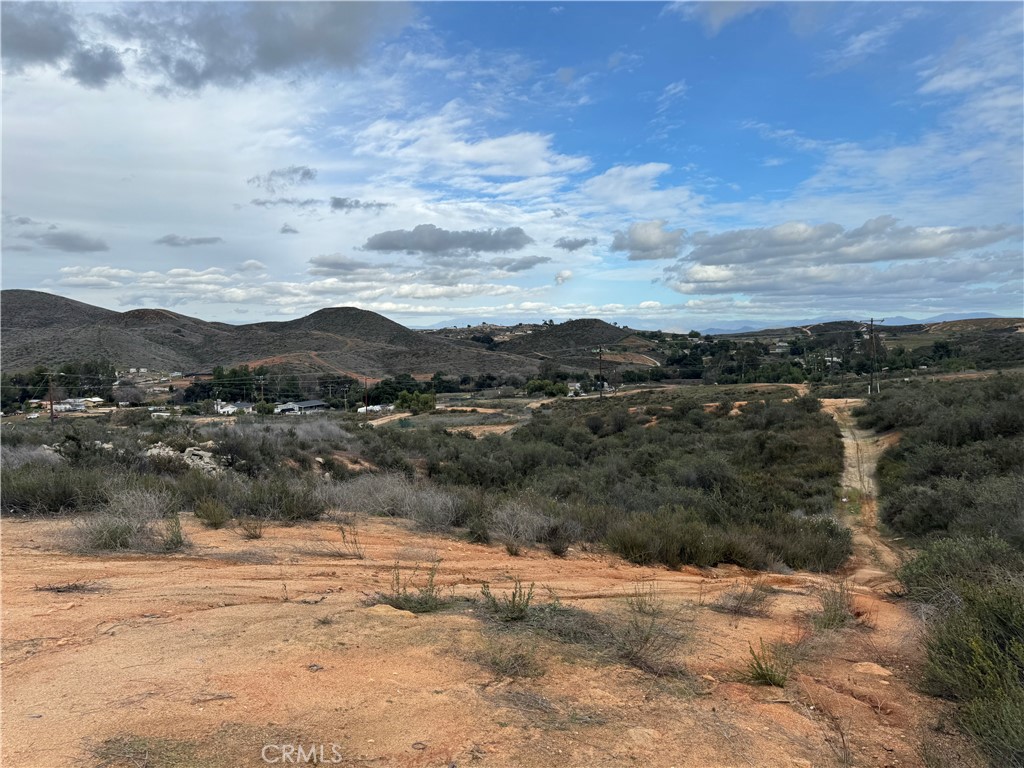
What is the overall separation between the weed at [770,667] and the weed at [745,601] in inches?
45.8

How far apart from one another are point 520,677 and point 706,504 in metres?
9.60

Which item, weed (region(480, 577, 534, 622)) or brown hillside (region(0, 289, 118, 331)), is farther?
brown hillside (region(0, 289, 118, 331))

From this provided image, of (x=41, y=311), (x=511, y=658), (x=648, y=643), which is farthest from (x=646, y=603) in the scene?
(x=41, y=311)

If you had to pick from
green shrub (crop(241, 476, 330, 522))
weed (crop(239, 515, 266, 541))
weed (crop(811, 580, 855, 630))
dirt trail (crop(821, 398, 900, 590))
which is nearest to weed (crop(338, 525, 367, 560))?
green shrub (crop(241, 476, 330, 522))

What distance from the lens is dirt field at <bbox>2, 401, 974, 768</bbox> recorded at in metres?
3.26

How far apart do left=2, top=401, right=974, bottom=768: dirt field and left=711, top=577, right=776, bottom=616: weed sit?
0.15 meters

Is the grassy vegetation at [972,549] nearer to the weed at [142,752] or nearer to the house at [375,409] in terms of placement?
the weed at [142,752]

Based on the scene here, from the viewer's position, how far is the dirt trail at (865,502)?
9.81 m

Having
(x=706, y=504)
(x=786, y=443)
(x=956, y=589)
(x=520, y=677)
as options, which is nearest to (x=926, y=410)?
(x=786, y=443)

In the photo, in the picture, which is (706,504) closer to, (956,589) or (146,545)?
(956,589)

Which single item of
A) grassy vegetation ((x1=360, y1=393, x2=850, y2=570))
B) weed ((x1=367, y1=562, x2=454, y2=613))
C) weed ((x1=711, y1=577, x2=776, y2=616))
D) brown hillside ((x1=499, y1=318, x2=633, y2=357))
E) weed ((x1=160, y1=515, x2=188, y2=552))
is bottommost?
grassy vegetation ((x1=360, y1=393, x2=850, y2=570))

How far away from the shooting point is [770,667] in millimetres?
4312

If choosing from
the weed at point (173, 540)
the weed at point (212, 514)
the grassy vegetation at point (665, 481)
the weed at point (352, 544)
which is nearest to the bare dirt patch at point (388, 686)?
the weed at point (173, 540)

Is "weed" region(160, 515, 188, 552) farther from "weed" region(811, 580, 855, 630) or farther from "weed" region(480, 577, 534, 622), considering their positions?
"weed" region(811, 580, 855, 630)
